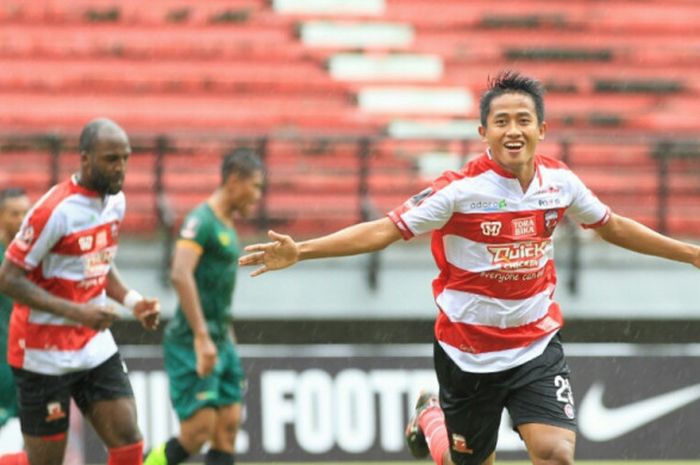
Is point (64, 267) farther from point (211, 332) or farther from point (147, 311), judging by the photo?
point (211, 332)

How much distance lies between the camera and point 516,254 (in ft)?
21.5

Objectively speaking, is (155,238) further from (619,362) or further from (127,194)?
(619,362)

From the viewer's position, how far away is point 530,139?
6.46 meters

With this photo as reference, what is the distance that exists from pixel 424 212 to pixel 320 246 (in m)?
0.51

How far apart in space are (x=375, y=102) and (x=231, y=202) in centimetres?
690

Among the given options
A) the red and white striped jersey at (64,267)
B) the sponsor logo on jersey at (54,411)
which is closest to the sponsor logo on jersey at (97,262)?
the red and white striped jersey at (64,267)

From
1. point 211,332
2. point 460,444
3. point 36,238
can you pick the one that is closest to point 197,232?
point 211,332

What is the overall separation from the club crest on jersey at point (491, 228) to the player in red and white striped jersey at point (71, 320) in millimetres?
1655

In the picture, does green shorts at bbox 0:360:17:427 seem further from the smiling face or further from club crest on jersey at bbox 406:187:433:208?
the smiling face

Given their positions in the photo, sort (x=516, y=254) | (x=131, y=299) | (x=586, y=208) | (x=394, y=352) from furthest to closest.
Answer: (x=394, y=352) < (x=131, y=299) < (x=586, y=208) < (x=516, y=254)

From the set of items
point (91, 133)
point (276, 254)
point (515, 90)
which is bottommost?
point (276, 254)

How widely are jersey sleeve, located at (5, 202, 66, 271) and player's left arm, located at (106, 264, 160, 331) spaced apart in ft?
1.69

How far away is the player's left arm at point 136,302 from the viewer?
23.4 feet

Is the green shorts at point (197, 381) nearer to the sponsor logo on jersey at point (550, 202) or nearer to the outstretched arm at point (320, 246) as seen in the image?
the outstretched arm at point (320, 246)
